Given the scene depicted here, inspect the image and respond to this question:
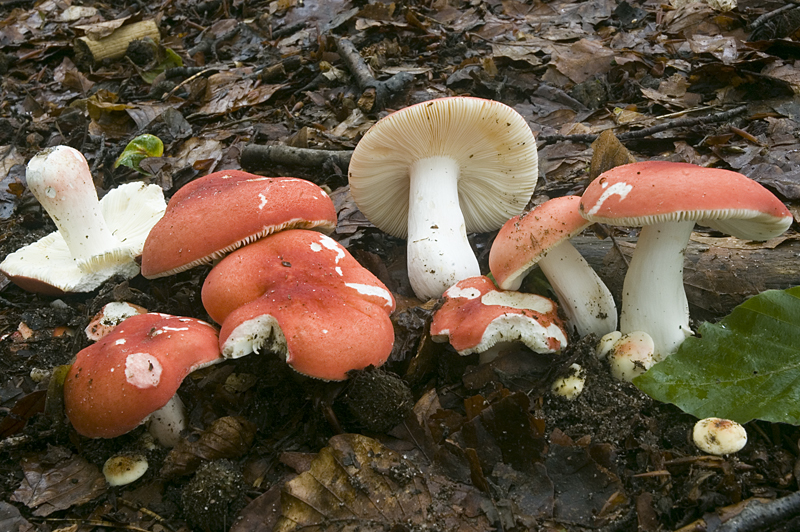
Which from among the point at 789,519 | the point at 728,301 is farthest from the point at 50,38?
the point at 789,519

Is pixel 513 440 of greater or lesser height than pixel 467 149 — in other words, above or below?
below

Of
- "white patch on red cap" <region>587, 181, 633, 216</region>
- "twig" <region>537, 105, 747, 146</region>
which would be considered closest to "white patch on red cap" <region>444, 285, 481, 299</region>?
"white patch on red cap" <region>587, 181, 633, 216</region>

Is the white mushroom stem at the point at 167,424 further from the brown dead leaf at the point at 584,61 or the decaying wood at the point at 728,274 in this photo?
the brown dead leaf at the point at 584,61

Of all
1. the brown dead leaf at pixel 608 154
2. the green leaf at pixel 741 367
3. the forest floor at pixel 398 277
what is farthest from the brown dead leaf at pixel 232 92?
the green leaf at pixel 741 367

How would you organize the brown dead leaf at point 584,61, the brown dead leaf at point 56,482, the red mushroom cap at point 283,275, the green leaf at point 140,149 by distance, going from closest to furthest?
the brown dead leaf at point 56,482 < the red mushroom cap at point 283,275 < the green leaf at point 140,149 < the brown dead leaf at point 584,61

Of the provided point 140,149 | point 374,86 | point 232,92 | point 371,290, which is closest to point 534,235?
point 371,290

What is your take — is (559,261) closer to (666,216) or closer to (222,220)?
(666,216)

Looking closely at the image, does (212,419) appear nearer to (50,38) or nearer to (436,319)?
(436,319)
